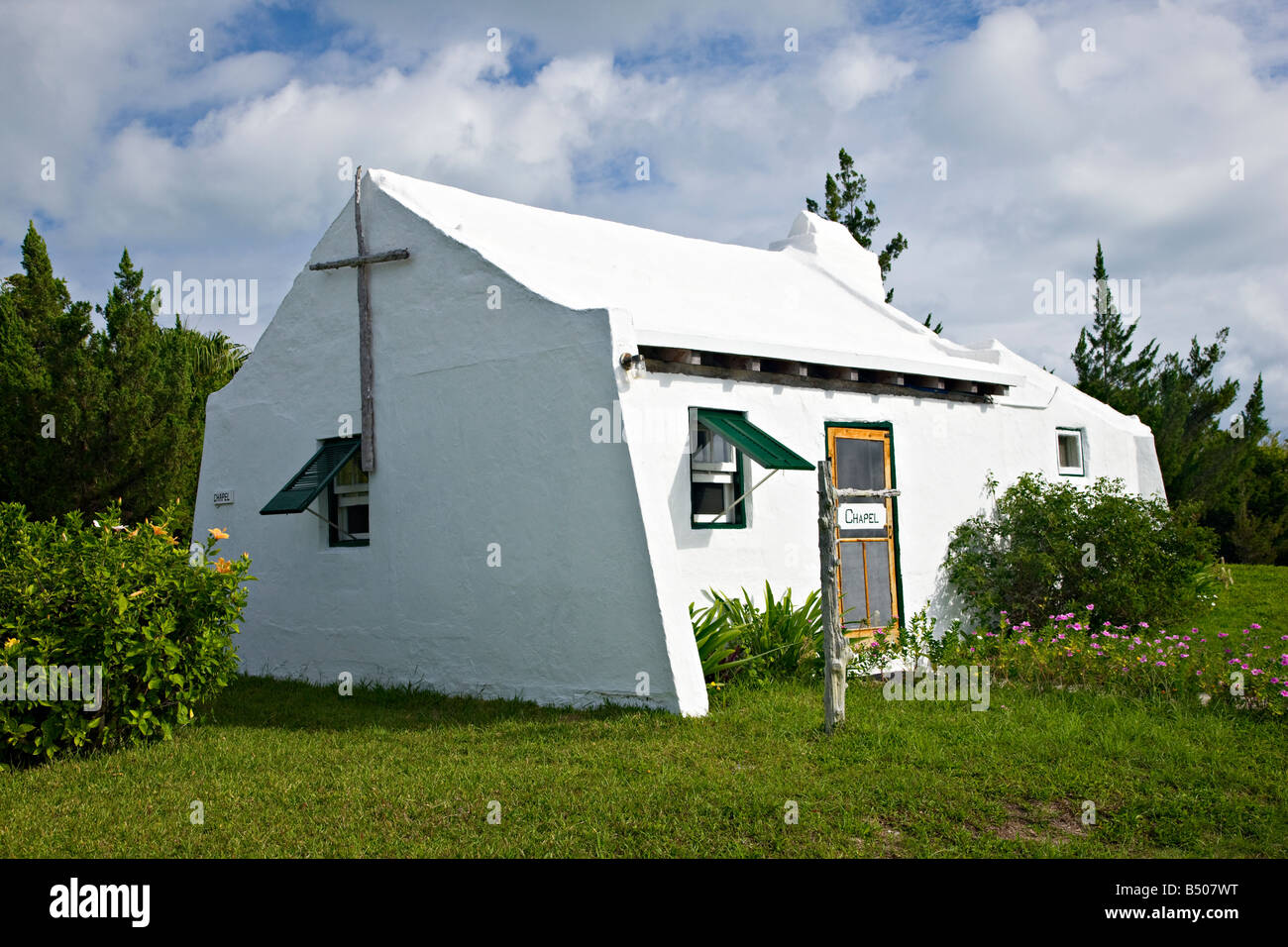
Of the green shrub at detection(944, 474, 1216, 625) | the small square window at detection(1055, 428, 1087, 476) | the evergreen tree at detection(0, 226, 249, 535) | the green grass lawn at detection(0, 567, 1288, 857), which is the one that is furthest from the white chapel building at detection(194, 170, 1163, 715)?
the evergreen tree at detection(0, 226, 249, 535)

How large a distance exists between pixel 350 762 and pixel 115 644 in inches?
73.0

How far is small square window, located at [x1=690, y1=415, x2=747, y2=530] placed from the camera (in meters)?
9.86

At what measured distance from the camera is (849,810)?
5949 millimetres

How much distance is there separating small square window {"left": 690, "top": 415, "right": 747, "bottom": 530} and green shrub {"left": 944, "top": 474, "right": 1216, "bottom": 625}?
131 inches

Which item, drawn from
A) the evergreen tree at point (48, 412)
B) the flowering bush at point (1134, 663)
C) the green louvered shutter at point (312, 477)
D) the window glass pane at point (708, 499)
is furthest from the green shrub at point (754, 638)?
the evergreen tree at point (48, 412)

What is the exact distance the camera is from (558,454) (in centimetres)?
905

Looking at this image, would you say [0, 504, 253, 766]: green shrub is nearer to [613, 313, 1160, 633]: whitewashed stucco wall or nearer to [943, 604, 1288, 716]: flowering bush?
[613, 313, 1160, 633]: whitewashed stucco wall

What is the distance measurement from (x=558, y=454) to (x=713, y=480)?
5.69 ft

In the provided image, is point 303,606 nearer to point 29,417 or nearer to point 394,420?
point 394,420

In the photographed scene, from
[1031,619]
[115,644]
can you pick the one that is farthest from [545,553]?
[1031,619]

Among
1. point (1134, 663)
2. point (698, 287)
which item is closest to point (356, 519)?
point (698, 287)

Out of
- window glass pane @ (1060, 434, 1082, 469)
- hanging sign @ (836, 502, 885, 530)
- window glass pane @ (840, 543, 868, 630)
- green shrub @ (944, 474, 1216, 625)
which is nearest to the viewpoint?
window glass pane @ (840, 543, 868, 630)

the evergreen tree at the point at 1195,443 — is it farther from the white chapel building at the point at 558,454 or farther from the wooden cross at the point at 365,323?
the wooden cross at the point at 365,323

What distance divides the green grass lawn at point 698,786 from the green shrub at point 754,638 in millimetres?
502
